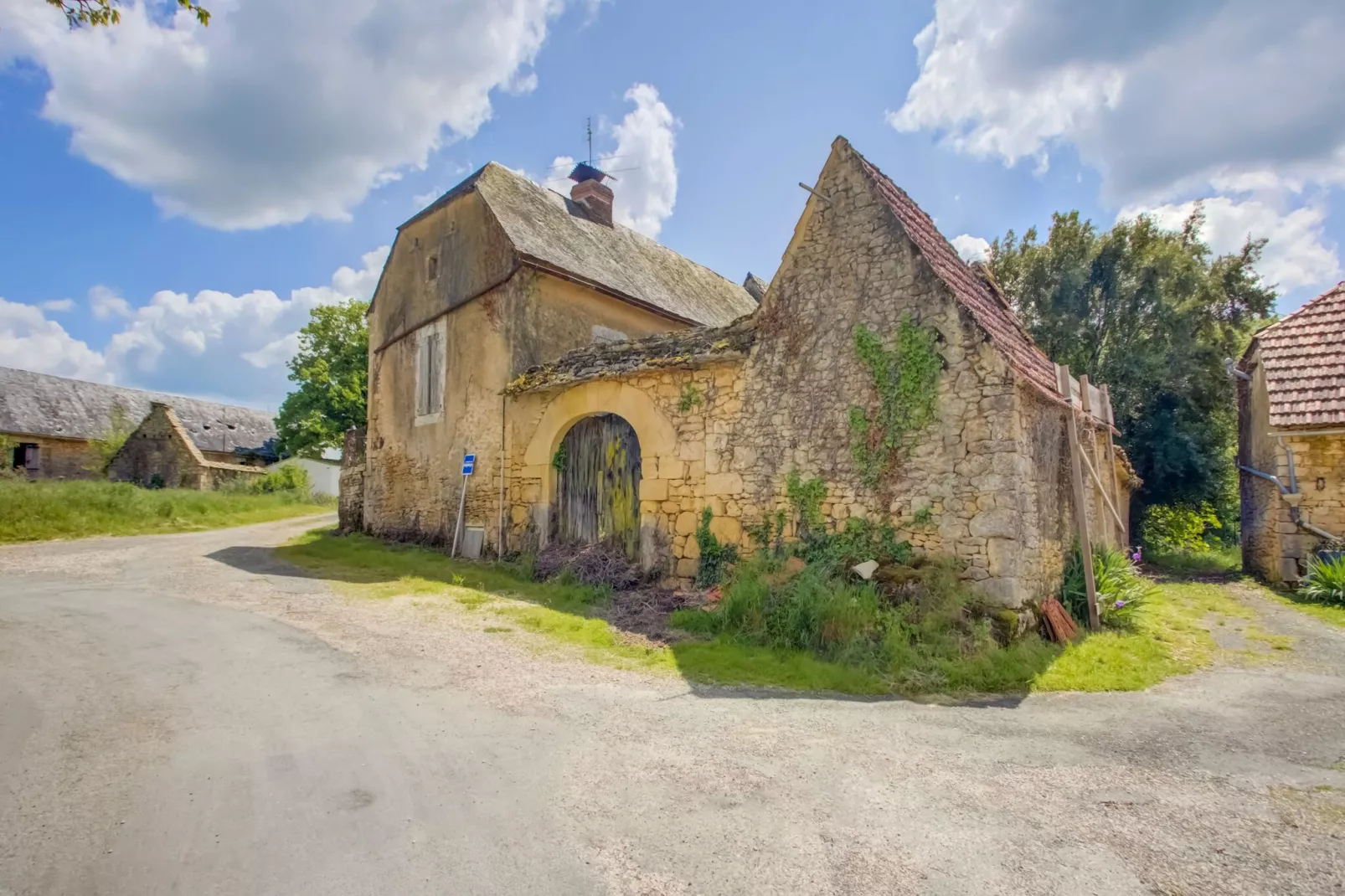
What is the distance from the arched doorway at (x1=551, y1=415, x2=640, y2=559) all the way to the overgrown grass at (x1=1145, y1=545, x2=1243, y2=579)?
10816 mm

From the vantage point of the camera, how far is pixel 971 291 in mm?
8570

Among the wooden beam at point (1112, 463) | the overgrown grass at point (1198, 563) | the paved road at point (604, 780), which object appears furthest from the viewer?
the overgrown grass at point (1198, 563)

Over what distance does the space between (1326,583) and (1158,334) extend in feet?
31.8

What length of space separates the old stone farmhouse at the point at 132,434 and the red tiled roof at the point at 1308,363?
3056 centimetres

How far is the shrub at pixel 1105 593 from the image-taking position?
7.74 m

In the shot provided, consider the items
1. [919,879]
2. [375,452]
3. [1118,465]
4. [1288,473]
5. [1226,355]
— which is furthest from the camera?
[1226,355]

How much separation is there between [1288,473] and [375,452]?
17.1 m

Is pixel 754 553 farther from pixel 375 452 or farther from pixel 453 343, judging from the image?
pixel 375 452

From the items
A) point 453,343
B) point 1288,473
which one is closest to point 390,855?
point 453,343

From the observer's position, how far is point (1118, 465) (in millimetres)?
12938

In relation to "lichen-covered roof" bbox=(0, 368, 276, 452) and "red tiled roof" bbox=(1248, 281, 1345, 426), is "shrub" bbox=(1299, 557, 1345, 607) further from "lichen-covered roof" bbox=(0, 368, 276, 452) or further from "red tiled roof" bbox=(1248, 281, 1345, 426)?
"lichen-covered roof" bbox=(0, 368, 276, 452)

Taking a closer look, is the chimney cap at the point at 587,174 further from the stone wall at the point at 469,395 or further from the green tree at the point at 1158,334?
the green tree at the point at 1158,334

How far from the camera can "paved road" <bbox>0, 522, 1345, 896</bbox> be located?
269cm

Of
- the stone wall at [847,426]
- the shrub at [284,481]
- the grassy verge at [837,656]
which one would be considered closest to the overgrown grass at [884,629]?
the grassy verge at [837,656]
